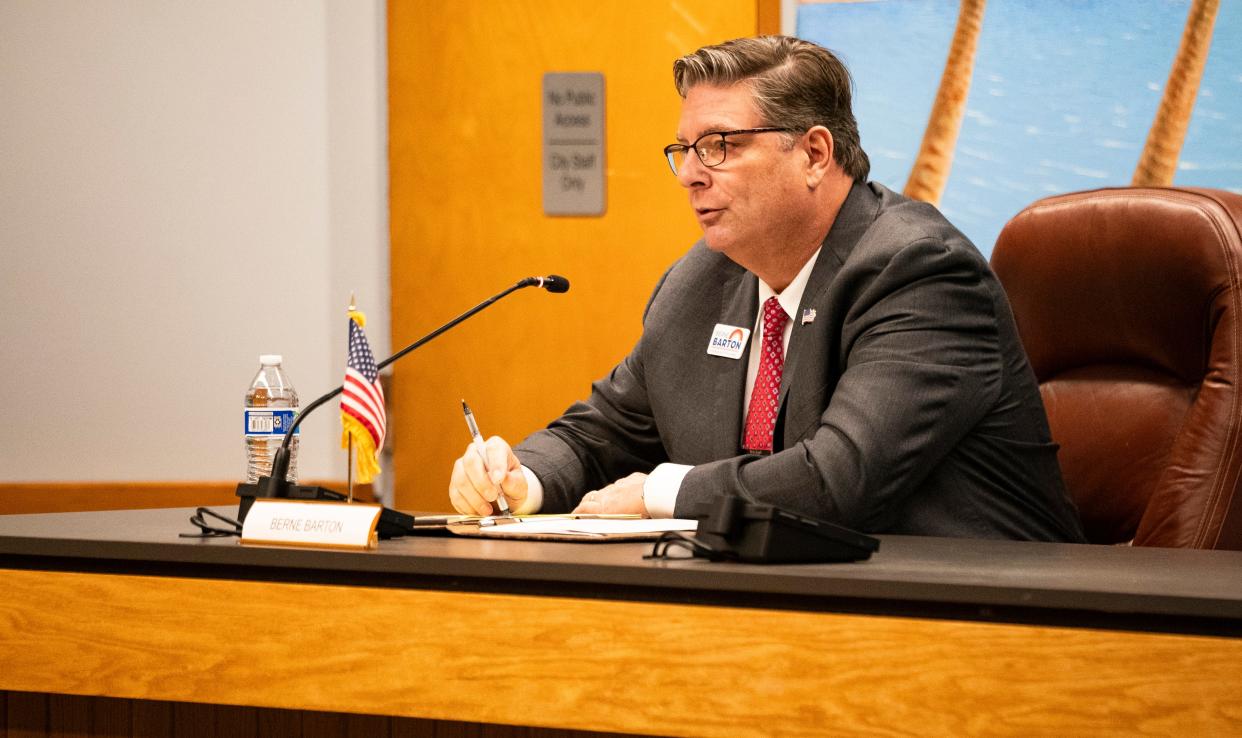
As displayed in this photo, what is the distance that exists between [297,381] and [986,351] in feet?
7.30

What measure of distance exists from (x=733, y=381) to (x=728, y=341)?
0.26ft

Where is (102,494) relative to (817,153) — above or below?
below

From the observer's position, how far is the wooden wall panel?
11.7 feet

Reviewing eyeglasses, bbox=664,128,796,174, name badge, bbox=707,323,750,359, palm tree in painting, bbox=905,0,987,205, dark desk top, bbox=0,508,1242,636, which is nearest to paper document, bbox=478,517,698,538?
dark desk top, bbox=0,508,1242,636

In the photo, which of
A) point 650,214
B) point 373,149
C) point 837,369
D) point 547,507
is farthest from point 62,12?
point 837,369

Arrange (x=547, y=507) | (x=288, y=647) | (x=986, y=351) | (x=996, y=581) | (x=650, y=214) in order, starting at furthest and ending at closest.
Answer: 1. (x=650, y=214)
2. (x=547, y=507)
3. (x=986, y=351)
4. (x=288, y=647)
5. (x=996, y=581)

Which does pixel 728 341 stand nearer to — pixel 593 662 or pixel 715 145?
pixel 715 145

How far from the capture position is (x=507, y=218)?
3674mm

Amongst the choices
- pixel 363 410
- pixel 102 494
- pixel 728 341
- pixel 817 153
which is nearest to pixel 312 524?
pixel 363 410

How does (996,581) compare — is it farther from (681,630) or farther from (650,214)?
(650,214)

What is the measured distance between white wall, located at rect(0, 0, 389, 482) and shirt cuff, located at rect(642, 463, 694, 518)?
1.95 meters

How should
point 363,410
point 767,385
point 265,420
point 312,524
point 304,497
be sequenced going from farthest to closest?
point 265,420
point 767,385
point 363,410
point 304,497
point 312,524

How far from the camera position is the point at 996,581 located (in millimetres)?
1165

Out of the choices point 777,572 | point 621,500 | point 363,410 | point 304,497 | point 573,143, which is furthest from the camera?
point 573,143
